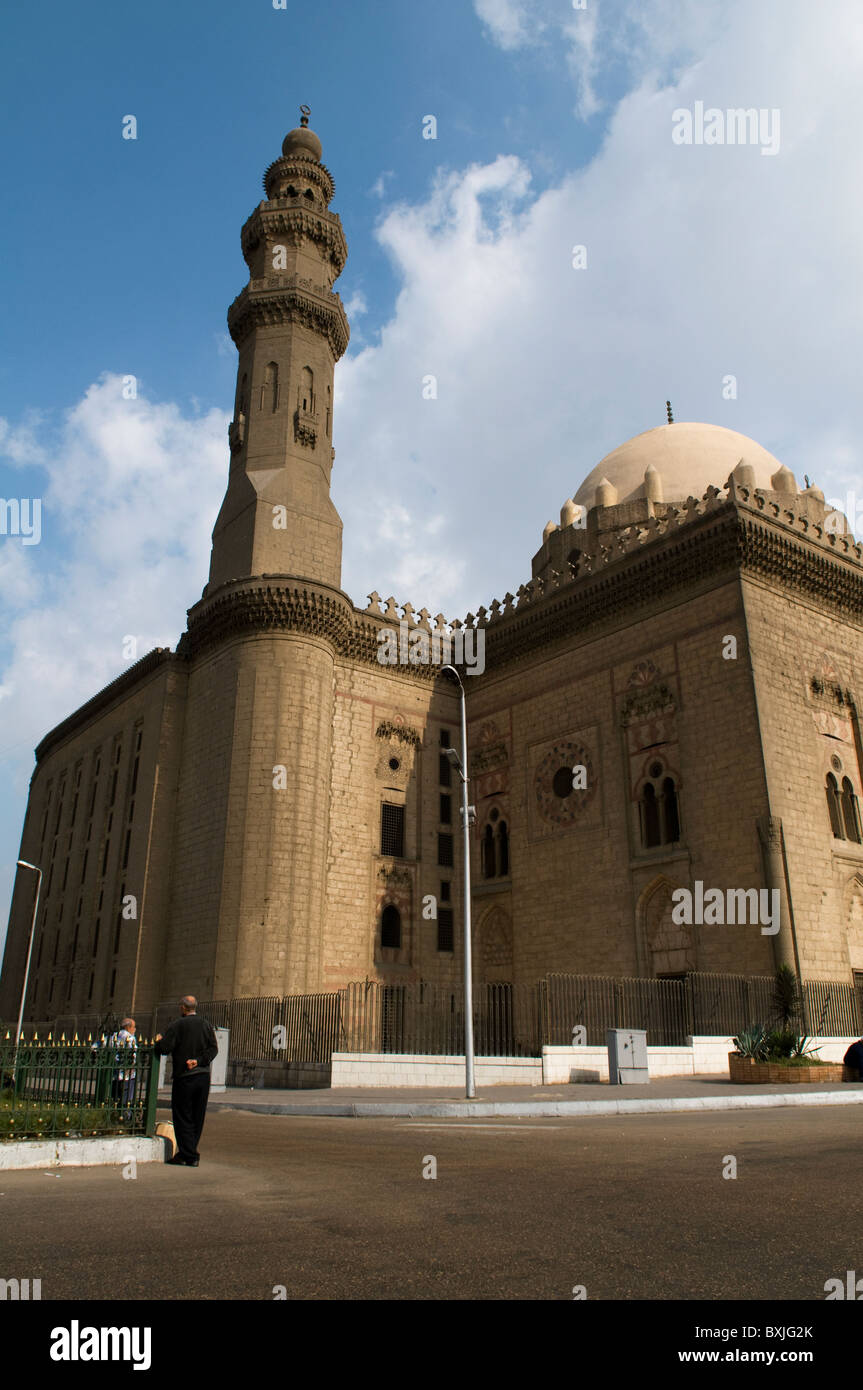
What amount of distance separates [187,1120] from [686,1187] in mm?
3860

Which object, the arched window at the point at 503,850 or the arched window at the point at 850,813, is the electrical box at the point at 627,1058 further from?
the arched window at the point at 503,850

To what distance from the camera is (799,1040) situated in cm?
Result: 1720

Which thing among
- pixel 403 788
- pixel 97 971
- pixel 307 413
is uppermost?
pixel 307 413

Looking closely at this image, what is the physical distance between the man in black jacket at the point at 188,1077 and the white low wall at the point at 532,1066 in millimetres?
8496

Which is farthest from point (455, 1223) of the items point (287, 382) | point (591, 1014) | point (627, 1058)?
point (287, 382)

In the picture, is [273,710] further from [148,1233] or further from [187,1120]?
[148,1233]

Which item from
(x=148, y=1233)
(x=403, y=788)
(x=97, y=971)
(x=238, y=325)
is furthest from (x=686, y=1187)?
(x=238, y=325)

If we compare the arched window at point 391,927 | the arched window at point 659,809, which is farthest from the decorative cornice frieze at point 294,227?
the arched window at point 391,927

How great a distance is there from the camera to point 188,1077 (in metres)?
7.64

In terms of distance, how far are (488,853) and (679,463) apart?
14614 mm

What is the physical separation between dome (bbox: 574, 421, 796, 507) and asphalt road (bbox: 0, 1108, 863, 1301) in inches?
1027

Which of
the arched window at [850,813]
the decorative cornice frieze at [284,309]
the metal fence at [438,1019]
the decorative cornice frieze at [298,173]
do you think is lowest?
the metal fence at [438,1019]

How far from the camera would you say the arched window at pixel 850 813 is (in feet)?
72.9

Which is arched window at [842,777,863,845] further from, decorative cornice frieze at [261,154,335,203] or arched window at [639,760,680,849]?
decorative cornice frieze at [261,154,335,203]
